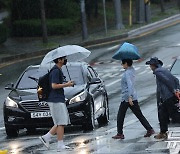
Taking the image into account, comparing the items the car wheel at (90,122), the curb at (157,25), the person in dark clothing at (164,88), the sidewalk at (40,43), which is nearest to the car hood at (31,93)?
the car wheel at (90,122)

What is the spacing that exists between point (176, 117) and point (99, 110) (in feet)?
5.68

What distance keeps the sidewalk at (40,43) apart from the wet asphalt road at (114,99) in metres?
0.93

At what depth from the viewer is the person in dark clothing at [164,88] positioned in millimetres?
13383

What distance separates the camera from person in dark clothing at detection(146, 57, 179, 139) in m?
13.4

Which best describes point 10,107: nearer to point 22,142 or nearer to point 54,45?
point 22,142

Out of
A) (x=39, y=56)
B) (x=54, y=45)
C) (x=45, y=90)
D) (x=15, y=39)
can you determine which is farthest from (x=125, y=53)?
(x=15, y=39)

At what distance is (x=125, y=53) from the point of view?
13.5 m

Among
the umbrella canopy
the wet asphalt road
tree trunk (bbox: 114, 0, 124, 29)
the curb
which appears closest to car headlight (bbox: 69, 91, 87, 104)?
the wet asphalt road

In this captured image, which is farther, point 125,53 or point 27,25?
point 27,25

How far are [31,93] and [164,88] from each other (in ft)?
11.4

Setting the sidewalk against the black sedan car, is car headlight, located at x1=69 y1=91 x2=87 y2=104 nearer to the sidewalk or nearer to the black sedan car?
the black sedan car

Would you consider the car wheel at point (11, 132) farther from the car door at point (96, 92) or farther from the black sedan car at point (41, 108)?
the car door at point (96, 92)

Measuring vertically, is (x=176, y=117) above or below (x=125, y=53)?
below

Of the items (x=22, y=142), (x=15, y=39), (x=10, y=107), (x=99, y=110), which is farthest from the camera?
(x=15, y=39)
